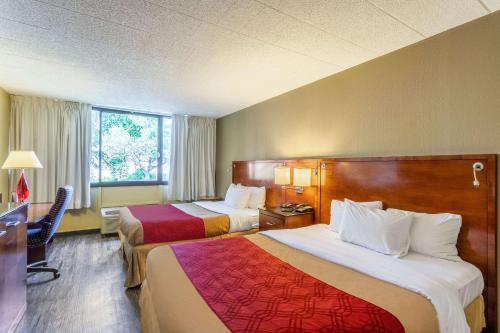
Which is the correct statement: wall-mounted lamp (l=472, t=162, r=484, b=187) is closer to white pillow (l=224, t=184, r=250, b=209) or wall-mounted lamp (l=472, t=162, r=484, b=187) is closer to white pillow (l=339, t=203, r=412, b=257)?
white pillow (l=339, t=203, r=412, b=257)

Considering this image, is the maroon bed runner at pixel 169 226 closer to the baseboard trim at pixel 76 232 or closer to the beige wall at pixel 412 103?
the beige wall at pixel 412 103

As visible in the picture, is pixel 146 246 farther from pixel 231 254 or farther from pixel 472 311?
pixel 472 311

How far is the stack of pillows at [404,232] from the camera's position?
187 cm

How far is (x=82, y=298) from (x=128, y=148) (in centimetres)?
325

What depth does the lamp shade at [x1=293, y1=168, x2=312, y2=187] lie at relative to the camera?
10.1ft

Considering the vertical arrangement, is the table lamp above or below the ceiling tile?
below

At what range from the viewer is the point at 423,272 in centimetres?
157

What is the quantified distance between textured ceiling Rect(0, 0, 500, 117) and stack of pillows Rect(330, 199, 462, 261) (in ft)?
4.86

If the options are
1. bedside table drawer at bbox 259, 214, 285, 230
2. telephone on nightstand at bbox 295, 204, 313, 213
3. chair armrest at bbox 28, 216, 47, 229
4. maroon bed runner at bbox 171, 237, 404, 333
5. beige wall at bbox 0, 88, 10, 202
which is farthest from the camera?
beige wall at bbox 0, 88, 10, 202

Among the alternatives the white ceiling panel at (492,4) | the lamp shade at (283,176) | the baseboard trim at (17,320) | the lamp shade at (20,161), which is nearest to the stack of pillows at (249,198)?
the lamp shade at (283,176)

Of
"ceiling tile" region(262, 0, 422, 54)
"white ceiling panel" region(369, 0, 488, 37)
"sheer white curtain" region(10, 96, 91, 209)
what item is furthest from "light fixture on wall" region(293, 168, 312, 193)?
"sheer white curtain" region(10, 96, 91, 209)

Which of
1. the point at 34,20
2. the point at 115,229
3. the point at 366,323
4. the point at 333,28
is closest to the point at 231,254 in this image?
the point at 366,323

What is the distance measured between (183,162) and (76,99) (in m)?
2.16

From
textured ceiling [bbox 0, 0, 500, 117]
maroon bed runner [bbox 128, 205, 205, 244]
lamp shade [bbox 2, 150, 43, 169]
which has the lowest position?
maroon bed runner [bbox 128, 205, 205, 244]
